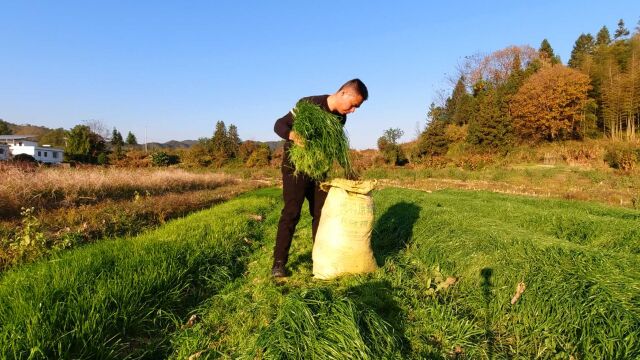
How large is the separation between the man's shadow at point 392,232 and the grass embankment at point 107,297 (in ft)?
6.25

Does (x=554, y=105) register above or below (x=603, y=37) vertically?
below

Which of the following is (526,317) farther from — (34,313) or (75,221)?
(75,221)

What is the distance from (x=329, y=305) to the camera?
2262 millimetres

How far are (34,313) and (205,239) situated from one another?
2.69 metres

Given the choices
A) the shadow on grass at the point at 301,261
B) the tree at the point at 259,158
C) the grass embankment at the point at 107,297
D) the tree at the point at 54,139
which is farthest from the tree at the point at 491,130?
the tree at the point at 54,139

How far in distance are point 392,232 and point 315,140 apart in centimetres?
289

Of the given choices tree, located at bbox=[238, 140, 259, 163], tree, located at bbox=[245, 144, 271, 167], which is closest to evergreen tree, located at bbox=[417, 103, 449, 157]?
tree, located at bbox=[245, 144, 271, 167]

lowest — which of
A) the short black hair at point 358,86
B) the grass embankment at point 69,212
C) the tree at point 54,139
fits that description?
the grass embankment at point 69,212

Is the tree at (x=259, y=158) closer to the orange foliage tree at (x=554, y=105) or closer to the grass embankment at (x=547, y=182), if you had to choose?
the grass embankment at (x=547, y=182)

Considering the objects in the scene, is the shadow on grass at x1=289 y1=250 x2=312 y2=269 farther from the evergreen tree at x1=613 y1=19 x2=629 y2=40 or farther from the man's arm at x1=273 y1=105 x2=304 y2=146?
the evergreen tree at x1=613 y1=19 x2=629 y2=40

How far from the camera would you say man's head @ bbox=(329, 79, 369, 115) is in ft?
11.6

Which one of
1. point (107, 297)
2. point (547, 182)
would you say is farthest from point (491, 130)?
point (107, 297)

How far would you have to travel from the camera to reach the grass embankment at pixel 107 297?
2.02 meters

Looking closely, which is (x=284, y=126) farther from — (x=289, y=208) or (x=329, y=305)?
(x=329, y=305)
